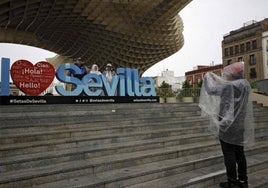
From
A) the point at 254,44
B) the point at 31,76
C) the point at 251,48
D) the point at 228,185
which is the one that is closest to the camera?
the point at 228,185

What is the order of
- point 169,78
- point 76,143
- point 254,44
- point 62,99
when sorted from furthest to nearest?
point 169,78
point 254,44
point 62,99
point 76,143

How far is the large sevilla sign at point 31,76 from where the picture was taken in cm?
971

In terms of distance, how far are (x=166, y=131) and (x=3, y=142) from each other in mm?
3874

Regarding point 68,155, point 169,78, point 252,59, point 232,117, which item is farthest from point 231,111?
point 169,78

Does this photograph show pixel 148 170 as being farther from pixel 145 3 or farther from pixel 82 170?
pixel 145 3

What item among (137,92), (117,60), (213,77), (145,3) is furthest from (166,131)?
(117,60)

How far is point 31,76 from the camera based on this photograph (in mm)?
9984

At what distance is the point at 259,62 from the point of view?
161ft

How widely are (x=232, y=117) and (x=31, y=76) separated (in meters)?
7.52

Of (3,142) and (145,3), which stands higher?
(145,3)

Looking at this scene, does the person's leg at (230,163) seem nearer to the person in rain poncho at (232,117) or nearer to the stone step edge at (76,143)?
the person in rain poncho at (232,117)

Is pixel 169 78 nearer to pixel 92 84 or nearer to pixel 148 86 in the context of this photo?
pixel 148 86

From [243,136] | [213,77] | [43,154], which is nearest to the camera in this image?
[243,136]

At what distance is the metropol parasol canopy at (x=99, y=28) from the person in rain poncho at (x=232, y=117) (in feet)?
51.1
